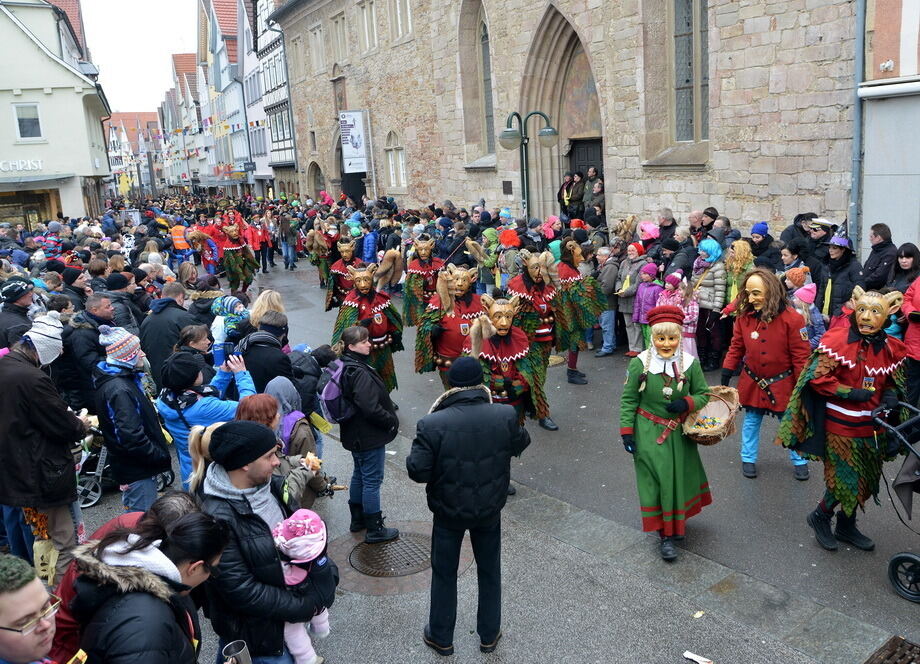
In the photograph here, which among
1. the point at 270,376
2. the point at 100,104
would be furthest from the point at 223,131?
the point at 270,376

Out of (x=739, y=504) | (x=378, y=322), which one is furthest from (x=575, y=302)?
(x=739, y=504)

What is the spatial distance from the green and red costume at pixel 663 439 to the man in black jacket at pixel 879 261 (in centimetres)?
384

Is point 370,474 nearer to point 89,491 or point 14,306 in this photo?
point 89,491

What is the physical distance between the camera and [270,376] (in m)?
6.15

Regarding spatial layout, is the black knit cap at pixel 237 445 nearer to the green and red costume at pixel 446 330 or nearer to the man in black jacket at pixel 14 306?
the green and red costume at pixel 446 330

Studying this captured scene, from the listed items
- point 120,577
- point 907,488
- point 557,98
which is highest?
point 557,98

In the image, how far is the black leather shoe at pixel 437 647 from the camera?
4.66m

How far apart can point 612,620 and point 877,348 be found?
262cm

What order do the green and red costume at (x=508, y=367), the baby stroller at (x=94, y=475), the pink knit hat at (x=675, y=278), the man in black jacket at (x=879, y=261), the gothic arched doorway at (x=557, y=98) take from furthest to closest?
1. the gothic arched doorway at (x=557, y=98)
2. the pink knit hat at (x=675, y=278)
3. the man in black jacket at (x=879, y=261)
4. the baby stroller at (x=94, y=475)
5. the green and red costume at (x=508, y=367)

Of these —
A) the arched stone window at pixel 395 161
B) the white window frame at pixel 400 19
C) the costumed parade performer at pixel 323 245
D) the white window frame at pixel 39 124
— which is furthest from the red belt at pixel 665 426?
the white window frame at pixel 39 124

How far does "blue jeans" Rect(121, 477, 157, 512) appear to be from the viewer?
5805 mm

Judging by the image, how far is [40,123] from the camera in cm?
3008

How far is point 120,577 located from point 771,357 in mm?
5571

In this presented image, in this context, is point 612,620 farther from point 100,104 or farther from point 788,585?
point 100,104
